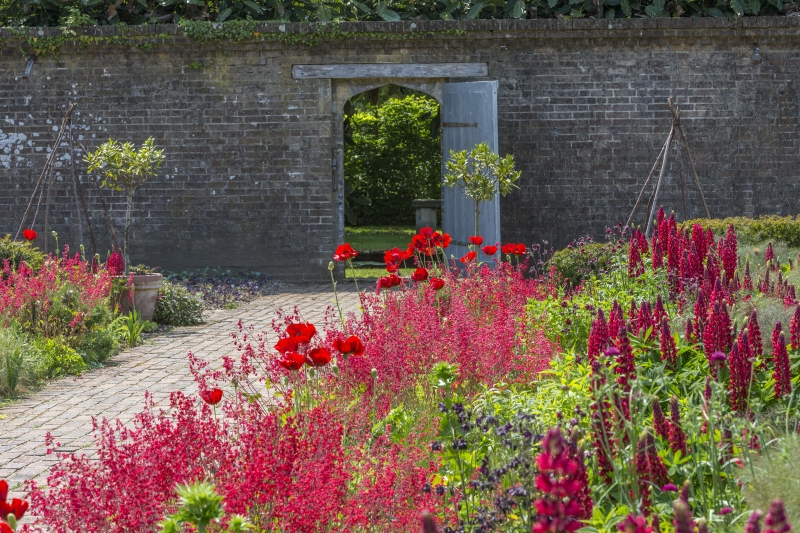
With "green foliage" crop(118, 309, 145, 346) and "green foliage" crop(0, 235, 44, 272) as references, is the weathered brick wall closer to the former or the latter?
"green foliage" crop(0, 235, 44, 272)

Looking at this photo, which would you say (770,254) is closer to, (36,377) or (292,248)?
(36,377)

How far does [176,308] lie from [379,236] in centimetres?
1228

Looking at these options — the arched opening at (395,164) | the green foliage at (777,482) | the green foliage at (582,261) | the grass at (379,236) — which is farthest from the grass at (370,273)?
the green foliage at (777,482)

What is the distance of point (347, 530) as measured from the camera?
348 cm

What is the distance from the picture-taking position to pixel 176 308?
10625 millimetres

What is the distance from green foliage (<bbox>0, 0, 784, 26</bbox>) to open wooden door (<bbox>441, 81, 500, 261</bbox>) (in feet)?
4.13

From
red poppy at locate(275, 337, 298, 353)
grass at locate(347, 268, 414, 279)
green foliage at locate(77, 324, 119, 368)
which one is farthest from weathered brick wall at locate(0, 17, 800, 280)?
red poppy at locate(275, 337, 298, 353)

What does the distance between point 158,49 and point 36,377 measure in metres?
7.67

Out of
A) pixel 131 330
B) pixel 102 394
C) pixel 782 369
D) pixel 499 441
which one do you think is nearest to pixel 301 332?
pixel 499 441

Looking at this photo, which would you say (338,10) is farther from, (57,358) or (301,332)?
(301,332)

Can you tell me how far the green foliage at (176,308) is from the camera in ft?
34.7

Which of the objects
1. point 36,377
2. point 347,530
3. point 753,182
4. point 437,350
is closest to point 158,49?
point 36,377

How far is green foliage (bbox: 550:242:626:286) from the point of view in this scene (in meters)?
8.62

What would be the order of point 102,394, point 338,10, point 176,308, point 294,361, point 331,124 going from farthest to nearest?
point 338,10 → point 331,124 → point 176,308 → point 102,394 → point 294,361
